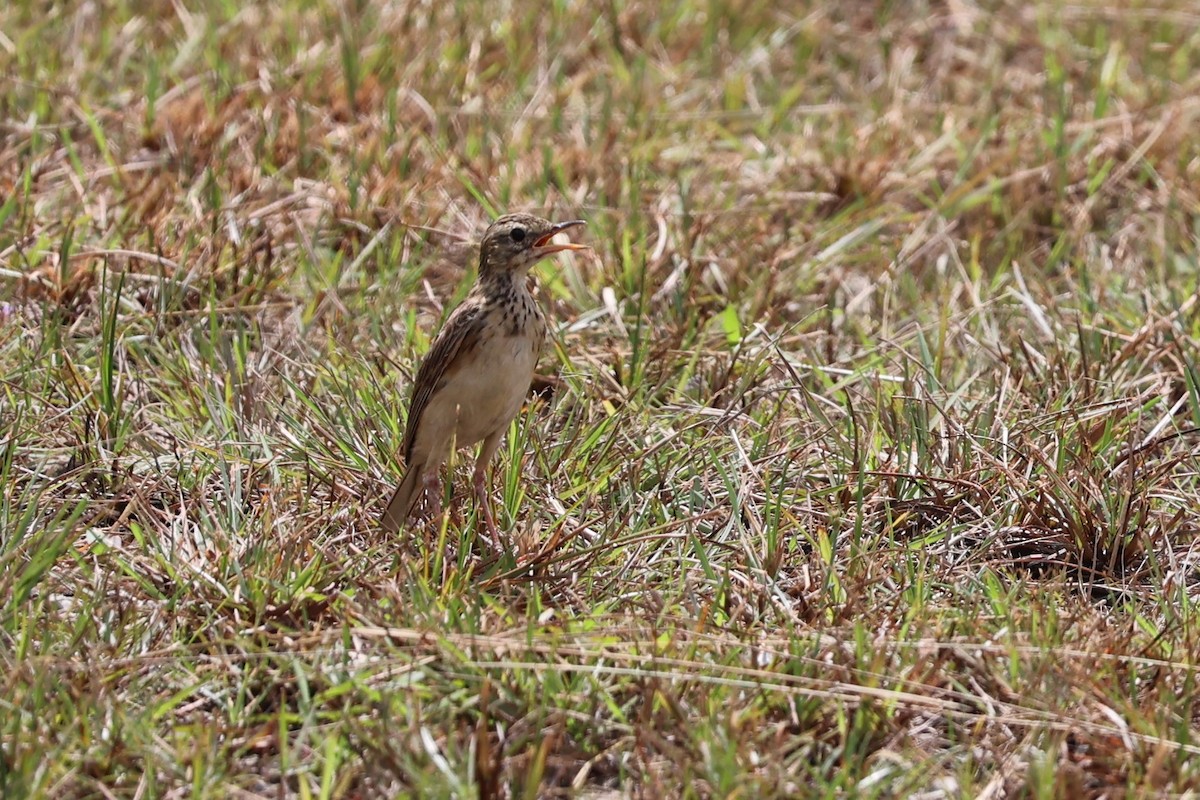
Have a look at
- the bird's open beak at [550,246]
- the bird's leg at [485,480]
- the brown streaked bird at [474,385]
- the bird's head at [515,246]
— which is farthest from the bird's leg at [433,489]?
the bird's open beak at [550,246]

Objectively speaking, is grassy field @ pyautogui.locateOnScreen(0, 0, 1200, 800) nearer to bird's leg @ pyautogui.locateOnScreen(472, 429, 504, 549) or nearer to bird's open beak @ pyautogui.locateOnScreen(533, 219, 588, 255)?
bird's leg @ pyautogui.locateOnScreen(472, 429, 504, 549)

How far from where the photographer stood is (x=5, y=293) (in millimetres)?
5473

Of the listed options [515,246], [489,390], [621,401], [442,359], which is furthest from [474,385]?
[621,401]

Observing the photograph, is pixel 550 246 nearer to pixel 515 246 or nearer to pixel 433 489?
pixel 515 246

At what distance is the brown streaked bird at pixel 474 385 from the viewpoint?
4496 millimetres

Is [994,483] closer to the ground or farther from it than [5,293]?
closer to the ground

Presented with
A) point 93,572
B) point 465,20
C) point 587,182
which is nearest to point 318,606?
point 93,572

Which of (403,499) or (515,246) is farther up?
(515,246)

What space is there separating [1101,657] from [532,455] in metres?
1.75

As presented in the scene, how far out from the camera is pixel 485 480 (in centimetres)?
470

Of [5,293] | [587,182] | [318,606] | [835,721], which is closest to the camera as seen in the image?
[835,721]

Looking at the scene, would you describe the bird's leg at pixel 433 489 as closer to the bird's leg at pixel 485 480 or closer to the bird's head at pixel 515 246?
the bird's leg at pixel 485 480

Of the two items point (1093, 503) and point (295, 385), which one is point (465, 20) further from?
point (1093, 503)

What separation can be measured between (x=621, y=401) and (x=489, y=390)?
750 millimetres
